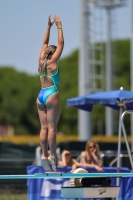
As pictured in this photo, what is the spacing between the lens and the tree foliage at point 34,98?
247 ft

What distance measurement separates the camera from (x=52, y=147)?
10.2 m

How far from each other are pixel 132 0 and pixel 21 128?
56.9m

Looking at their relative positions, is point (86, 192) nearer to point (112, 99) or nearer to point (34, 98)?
point (112, 99)

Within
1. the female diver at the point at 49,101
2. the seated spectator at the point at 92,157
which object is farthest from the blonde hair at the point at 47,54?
the seated spectator at the point at 92,157

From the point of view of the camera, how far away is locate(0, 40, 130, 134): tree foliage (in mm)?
75438

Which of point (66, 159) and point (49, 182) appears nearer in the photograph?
point (49, 182)

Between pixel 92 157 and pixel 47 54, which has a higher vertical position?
pixel 47 54

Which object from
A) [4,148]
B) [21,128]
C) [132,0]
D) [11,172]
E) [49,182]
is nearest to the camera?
[49,182]

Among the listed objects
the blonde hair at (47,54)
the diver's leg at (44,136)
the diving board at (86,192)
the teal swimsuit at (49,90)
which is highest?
the blonde hair at (47,54)

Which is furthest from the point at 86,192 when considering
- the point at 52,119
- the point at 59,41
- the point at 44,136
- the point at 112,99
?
the point at 112,99

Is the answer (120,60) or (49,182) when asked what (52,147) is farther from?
(120,60)

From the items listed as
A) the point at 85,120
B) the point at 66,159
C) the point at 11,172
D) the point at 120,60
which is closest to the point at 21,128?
the point at 120,60

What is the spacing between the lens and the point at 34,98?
263ft

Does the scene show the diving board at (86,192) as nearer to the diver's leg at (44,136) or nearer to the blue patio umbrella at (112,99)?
the diver's leg at (44,136)
